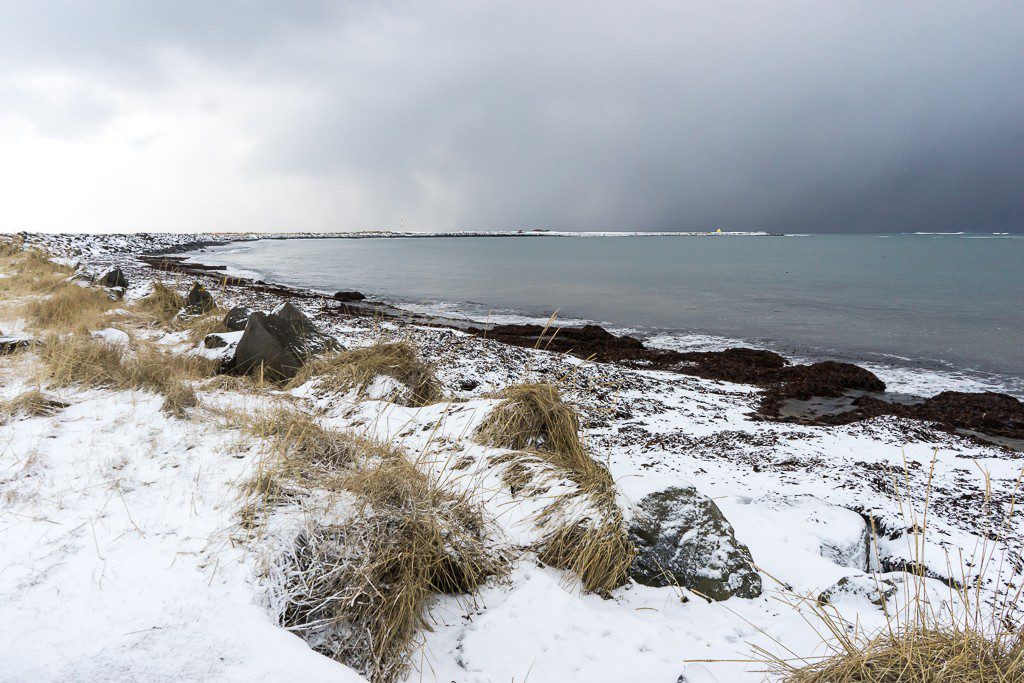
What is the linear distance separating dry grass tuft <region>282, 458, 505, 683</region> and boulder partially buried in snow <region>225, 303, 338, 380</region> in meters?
3.91

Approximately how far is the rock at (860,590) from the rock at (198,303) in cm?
1097

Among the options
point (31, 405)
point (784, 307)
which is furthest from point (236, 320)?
point (784, 307)

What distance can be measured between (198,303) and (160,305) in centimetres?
68

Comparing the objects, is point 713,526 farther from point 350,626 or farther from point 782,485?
point 350,626

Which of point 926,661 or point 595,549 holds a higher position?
point 926,661

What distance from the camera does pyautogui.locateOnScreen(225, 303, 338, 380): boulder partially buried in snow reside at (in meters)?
5.90

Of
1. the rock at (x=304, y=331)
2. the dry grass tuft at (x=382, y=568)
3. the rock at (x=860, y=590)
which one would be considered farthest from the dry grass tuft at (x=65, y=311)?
the rock at (x=860, y=590)

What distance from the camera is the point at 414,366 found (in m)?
5.70

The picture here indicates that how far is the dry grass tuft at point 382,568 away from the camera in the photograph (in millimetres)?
1977

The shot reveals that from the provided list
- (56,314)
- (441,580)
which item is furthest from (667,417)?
(56,314)

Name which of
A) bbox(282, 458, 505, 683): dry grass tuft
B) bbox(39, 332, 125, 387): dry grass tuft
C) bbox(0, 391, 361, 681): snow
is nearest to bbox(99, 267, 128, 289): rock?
bbox(39, 332, 125, 387): dry grass tuft

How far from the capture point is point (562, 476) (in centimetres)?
317

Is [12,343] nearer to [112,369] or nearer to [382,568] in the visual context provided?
[112,369]

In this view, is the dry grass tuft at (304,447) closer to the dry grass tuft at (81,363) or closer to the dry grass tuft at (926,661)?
the dry grass tuft at (81,363)
